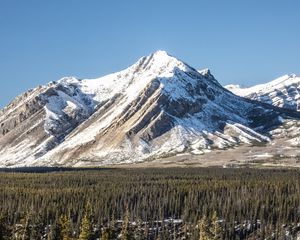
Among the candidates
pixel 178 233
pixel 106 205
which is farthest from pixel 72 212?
pixel 178 233

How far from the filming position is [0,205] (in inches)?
7151

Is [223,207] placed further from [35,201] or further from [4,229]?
[4,229]

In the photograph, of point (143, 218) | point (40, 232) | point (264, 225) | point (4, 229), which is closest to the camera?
point (4, 229)

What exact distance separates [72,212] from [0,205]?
2434cm

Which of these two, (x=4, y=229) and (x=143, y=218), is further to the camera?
(x=143, y=218)

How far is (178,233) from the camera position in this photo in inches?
6299

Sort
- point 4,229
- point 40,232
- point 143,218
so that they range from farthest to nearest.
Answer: point 143,218
point 40,232
point 4,229

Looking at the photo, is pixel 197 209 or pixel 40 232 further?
pixel 197 209

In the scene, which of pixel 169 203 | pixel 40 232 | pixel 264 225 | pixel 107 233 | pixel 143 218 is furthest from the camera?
pixel 169 203

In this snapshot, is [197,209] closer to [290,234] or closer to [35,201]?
[290,234]

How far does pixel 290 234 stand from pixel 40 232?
217 feet

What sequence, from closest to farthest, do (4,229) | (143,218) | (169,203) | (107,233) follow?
(107,233) → (4,229) → (143,218) → (169,203)

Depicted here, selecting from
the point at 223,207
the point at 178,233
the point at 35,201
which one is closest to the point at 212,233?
the point at 178,233

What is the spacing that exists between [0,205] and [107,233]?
73.0 m
